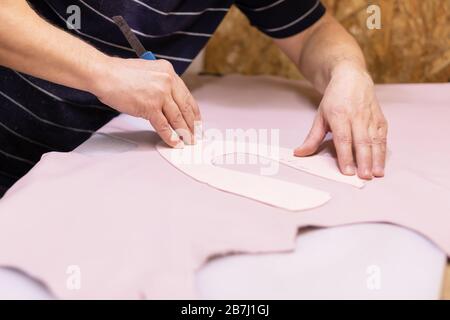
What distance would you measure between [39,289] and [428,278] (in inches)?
14.8

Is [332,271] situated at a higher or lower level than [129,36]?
lower

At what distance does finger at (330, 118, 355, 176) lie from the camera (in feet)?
2.52

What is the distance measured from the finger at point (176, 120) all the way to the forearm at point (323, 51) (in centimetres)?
29

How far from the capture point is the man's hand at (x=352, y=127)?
773mm

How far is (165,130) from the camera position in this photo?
0.80 meters

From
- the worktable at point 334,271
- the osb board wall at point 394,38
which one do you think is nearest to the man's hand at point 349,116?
the worktable at point 334,271

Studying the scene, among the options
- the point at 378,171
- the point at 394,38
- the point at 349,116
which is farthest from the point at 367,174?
the point at 394,38

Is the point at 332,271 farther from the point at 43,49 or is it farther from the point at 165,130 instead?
the point at 43,49

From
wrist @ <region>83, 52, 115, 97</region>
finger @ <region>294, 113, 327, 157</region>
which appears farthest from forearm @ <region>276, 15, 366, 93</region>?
wrist @ <region>83, 52, 115, 97</region>

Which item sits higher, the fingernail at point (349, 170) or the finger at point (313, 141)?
the finger at point (313, 141)

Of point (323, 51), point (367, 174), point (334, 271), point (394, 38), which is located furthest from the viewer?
point (394, 38)

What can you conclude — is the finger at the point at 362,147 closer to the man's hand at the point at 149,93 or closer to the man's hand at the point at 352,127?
the man's hand at the point at 352,127

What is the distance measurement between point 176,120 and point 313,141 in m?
0.20

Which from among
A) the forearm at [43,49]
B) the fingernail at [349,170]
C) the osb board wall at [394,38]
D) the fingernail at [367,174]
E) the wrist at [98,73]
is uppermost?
the osb board wall at [394,38]
